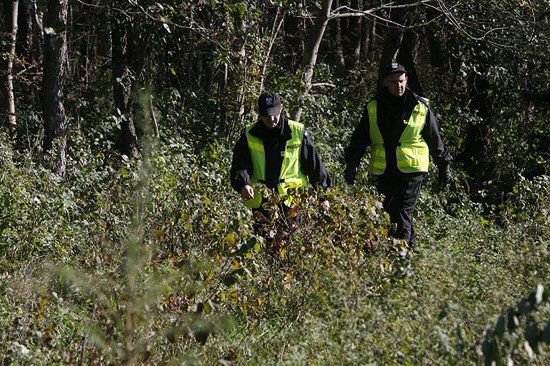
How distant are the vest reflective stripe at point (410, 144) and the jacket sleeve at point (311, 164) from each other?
0.63 meters

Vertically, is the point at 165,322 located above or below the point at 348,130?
above

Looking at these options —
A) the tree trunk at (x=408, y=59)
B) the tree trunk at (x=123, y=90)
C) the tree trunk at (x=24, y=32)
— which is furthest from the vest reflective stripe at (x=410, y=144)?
the tree trunk at (x=24, y=32)

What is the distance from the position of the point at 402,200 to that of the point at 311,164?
90cm

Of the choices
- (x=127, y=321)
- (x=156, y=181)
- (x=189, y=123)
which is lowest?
(x=189, y=123)

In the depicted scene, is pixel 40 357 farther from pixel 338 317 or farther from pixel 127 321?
pixel 338 317

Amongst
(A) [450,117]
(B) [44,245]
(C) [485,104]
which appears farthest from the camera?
(C) [485,104]

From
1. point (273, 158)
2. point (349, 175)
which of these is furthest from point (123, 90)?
point (273, 158)

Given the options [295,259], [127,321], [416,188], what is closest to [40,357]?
[127,321]

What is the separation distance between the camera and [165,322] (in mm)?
4594

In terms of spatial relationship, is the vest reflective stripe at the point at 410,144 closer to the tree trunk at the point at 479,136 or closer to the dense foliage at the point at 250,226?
the dense foliage at the point at 250,226

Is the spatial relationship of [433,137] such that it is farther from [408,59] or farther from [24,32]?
[24,32]

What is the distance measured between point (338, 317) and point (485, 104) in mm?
11115

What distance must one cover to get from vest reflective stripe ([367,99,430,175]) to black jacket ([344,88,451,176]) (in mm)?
35

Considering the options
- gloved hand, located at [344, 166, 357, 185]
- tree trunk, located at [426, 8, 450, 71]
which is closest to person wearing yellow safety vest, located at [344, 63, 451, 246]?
gloved hand, located at [344, 166, 357, 185]
